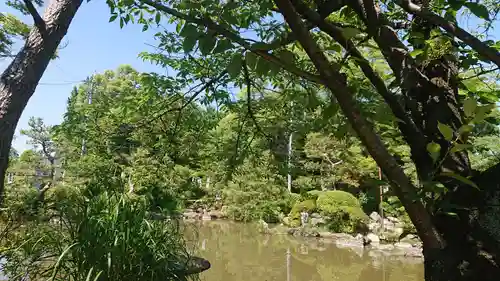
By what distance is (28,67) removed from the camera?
1843mm

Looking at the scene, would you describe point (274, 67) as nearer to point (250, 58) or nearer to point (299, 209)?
point (250, 58)

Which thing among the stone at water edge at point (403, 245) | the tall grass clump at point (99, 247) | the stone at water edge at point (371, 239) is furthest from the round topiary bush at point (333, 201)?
the tall grass clump at point (99, 247)

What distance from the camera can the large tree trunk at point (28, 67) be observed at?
177 cm

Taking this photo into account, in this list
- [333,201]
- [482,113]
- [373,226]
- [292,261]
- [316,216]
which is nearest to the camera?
[482,113]

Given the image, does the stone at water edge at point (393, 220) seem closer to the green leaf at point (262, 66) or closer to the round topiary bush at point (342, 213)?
the round topiary bush at point (342, 213)

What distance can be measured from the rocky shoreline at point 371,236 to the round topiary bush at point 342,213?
0.77 ft

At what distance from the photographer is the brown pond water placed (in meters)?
→ 6.44

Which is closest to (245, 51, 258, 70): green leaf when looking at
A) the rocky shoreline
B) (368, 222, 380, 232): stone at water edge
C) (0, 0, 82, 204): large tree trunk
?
(0, 0, 82, 204): large tree trunk

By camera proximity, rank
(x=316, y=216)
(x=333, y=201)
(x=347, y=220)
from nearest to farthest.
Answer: (x=347, y=220)
(x=333, y=201)
(x=316, y=216)

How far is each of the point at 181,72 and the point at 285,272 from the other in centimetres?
553

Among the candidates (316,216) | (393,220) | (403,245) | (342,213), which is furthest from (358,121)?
(393,220)

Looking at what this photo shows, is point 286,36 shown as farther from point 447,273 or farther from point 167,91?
point 167,91

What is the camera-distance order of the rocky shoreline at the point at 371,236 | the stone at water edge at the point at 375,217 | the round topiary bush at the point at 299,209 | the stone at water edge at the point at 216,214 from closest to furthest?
the rocky shoreline at the point at 371,236 < the stone at water edge at the point at 375,217 < the round topiary bush at the point at 299,209 < the stone at water edge at the point at 216,214

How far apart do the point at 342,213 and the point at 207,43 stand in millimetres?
10405
